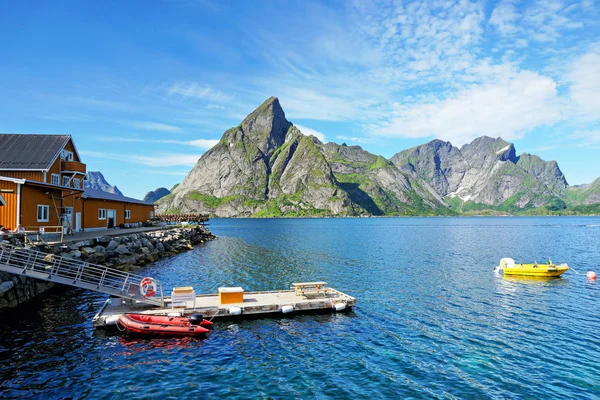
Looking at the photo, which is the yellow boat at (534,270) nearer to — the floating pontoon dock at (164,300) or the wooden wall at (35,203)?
the floating pontoon dock at (164,300)

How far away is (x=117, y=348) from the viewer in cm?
2003

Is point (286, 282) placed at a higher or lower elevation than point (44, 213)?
lower

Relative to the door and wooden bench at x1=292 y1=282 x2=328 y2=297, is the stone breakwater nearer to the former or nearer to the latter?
the door

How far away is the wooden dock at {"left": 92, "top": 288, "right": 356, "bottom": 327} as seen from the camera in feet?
80.6

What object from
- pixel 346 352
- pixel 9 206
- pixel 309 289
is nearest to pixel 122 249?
pixel 9 206

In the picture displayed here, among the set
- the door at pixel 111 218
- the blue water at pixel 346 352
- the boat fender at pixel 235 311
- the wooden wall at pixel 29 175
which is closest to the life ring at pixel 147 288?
the blue water at pixel 346 352

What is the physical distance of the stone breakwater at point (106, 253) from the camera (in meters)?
26.6

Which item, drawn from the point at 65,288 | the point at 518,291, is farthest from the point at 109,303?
the point at 518,291

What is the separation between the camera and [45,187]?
135 feet

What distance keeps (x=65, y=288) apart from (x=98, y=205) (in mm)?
30087

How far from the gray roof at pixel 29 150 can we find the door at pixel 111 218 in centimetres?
1647

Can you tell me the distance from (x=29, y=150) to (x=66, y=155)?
447 centimetres

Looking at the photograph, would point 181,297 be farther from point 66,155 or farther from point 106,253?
point 66,155

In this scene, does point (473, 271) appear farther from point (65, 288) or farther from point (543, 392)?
Answer: point (65, 288)
